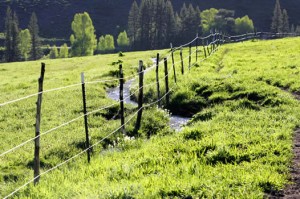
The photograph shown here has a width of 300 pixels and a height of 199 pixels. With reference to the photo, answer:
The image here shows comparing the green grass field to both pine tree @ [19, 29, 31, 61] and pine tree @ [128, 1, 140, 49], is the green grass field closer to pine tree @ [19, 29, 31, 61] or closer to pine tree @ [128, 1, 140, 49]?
pine tree @ [19, 29, 31, 61]

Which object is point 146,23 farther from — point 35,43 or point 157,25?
point 35,43

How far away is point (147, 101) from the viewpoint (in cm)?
2112

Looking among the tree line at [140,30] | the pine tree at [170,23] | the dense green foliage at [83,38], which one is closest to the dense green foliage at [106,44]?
the tree line at [140,30]

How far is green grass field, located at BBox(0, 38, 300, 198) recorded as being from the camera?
27.9ft

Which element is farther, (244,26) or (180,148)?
(244,26)

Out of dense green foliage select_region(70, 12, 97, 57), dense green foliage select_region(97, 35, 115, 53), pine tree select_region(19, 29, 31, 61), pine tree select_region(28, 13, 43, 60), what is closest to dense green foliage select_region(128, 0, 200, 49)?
dense green foliage select_region(97, 35, 115, 53)

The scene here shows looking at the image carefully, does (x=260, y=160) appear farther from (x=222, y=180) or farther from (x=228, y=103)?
(x=228, y=103)

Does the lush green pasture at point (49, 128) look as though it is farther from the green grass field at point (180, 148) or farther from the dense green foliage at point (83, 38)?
the dense green foliage at point (83, 38)

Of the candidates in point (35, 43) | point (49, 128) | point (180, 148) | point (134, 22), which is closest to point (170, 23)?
point (134, 22)

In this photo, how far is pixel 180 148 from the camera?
36.8ft

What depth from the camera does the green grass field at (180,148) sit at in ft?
27.9

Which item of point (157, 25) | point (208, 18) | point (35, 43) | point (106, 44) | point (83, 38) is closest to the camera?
point (35, 43)

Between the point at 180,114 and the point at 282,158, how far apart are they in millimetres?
9386

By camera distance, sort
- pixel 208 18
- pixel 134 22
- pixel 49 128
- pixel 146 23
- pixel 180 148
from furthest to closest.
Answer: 1. pixel 208 18
2. pixel 134 22
3. pixel 146 23
4. pixel 49 128
5. pixel 180 148
